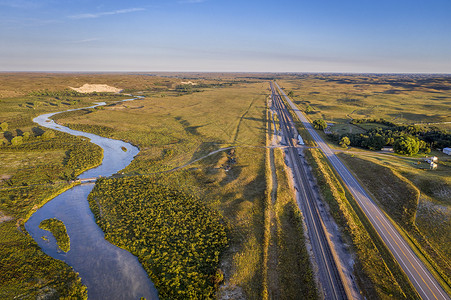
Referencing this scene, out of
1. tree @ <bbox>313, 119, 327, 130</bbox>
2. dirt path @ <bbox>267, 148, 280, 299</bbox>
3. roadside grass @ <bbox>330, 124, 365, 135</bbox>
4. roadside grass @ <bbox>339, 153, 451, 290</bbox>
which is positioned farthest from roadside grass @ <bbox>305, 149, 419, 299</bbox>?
roadside grass @ <bbox>330, 124, 365, 135</bbox>

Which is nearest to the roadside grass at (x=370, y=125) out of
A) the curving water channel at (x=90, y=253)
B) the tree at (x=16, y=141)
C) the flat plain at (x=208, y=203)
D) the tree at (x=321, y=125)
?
the flat plain at (x=208, y=203)

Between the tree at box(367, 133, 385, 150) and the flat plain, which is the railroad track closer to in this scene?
the flat plain

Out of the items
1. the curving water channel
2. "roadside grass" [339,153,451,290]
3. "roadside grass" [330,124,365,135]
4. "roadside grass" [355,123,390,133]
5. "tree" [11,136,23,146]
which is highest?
"roadside grass" [355,123,390,133]

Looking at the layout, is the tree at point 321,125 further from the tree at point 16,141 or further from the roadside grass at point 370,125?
the tree at point 16,141

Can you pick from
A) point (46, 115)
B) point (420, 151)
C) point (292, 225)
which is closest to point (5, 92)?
point (46, 115)

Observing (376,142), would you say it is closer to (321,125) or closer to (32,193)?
(321,125)

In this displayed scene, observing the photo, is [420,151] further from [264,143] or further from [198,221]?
[198,221]
